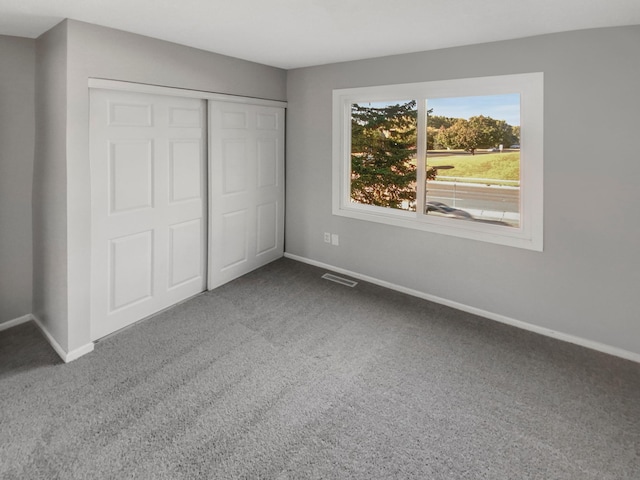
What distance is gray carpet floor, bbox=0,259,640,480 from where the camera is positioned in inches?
69.6

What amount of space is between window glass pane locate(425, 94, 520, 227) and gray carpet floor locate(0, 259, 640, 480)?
968 millimetres

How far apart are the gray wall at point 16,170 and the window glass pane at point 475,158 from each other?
125 inches

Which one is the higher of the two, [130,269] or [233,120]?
[233,120]

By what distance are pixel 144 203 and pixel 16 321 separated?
139 centimetres

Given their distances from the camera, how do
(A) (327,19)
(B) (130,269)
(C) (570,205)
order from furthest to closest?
(B) (130,269) < (C) (570,205) < (A) (327,19)

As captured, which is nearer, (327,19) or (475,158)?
(327,19)

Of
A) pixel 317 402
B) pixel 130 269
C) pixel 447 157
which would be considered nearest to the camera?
pixel 317 402

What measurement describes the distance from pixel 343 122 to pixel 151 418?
10.2ft

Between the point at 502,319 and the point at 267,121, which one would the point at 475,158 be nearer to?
the point at 502,319

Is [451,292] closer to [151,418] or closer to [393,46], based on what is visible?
[393,46]

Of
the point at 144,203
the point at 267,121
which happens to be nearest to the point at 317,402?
the point at 144,203

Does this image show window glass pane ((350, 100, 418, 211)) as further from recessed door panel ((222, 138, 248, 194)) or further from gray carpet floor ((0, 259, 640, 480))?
gray carpet floor ((0, 259, 640, 480))

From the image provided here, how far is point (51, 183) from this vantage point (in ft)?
8.65

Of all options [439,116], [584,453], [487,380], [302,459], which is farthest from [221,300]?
[584,453]
